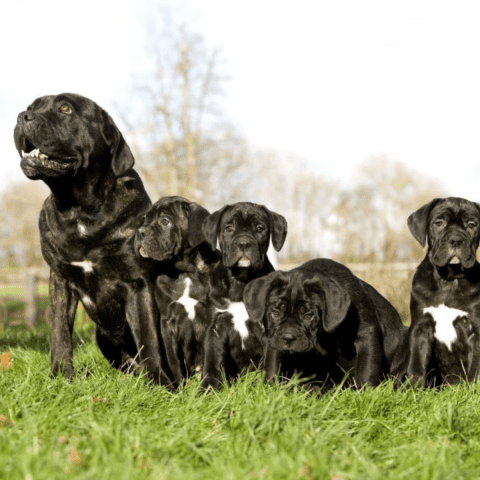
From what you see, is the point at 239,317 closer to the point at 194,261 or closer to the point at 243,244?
the point at 243,244

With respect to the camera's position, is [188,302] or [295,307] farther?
[188,302]

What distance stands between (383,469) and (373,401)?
98 cm

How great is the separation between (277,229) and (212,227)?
1.82 feet

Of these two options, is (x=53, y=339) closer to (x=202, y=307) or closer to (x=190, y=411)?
(x=202, y=307)

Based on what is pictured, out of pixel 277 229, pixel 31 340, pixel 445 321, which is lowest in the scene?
pixel 31 340

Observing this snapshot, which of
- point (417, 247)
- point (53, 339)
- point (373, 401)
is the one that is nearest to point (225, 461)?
point (373, 401)

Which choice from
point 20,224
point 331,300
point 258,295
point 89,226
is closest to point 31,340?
point 89,226

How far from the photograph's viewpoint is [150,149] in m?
22.5

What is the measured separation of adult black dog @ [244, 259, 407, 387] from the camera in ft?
14.7

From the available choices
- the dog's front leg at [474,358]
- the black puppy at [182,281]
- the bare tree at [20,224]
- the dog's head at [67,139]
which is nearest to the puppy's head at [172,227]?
the black puppy at [182,281]

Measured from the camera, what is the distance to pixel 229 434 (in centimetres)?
300

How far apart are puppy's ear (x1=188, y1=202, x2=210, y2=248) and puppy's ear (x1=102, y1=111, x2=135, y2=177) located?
800 millimetres

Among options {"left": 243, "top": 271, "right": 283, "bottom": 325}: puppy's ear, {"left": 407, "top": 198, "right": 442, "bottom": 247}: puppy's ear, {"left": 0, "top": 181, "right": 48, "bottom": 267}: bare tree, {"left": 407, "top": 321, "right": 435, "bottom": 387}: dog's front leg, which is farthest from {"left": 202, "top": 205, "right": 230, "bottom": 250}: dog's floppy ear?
{"left": 0, "top": 181, "right": 48, "bottom": 267}: bare tree

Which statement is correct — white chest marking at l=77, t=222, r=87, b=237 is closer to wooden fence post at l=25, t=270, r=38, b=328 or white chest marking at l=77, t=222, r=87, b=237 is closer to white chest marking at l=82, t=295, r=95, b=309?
white chest marking at l=82, t=295, r=95, b=309
